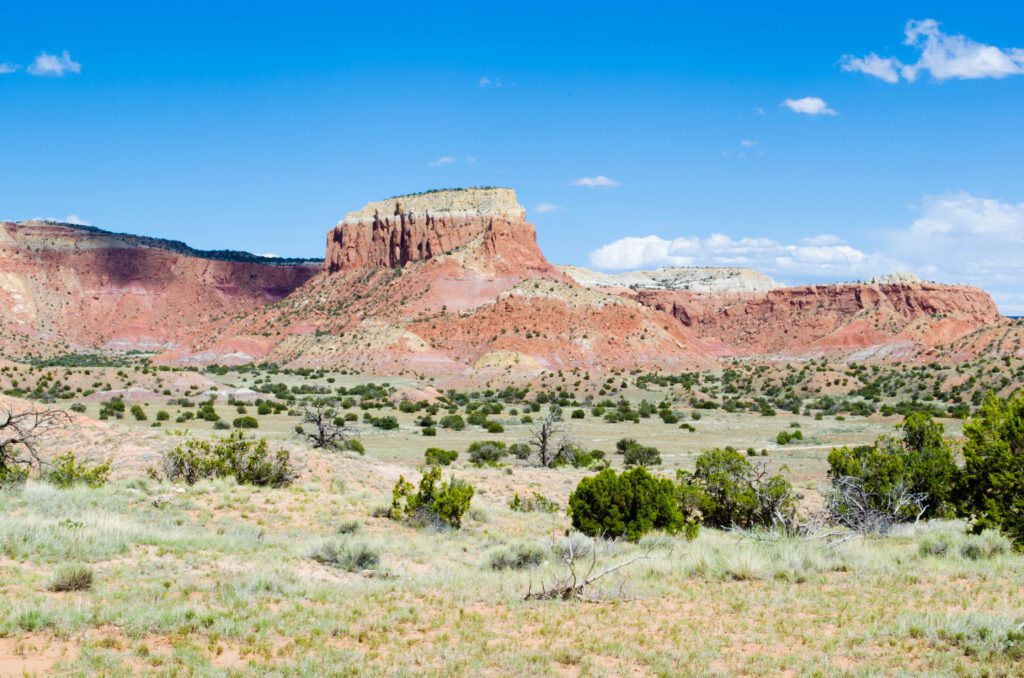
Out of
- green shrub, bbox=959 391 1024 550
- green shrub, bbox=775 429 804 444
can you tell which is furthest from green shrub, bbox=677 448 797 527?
green shrub, bbox=775 429 804 444

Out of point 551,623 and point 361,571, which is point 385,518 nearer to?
point 361,571

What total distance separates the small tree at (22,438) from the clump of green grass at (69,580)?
8700 millimetres

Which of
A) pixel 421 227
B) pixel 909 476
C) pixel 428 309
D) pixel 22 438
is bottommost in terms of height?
pixel 909 476

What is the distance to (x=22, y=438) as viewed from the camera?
59.2 feet

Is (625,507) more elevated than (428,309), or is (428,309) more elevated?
(428,309)

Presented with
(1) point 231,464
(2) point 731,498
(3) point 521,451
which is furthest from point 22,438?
(3) point 521,451

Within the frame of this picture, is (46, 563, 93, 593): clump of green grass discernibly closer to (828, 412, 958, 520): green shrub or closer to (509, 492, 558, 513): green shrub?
(509, 492, 558, 513): green shrub

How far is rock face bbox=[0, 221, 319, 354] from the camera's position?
12888 centimetres

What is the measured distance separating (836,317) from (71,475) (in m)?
141

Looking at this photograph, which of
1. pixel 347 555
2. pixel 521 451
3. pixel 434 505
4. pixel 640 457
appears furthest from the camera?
pixel 521 451

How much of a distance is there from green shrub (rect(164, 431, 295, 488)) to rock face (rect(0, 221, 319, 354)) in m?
111

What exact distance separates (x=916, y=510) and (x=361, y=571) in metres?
12.7

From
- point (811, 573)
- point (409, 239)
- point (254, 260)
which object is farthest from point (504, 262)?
point (811, 573)

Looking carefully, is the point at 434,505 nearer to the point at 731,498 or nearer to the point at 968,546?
the point at 731,498
